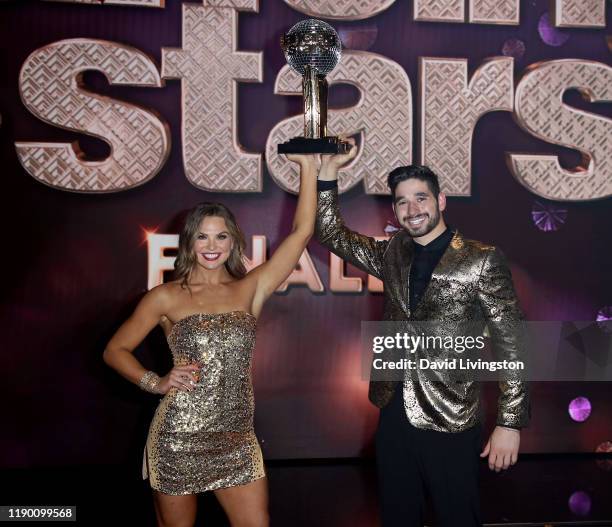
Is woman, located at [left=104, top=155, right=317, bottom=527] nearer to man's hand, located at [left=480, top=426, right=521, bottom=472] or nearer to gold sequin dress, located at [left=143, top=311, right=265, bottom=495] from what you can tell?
gold sequin dress, located at [left=143, top=311, right=265, bottom=495]

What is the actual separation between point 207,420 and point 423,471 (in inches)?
30.6

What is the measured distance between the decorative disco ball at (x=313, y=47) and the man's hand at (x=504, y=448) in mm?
1501

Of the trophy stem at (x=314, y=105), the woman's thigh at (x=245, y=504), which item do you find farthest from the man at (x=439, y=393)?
the woman's thigh at (x=245, y=504)

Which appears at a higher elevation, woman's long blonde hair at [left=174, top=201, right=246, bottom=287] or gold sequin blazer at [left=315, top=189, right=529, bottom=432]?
woman's long blonde hair at [left=174, top=201, right=246, bottom=287]

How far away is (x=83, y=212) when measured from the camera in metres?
4.36

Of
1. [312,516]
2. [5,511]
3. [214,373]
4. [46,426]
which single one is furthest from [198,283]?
[46,426]

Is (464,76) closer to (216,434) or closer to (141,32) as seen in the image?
(141,32)

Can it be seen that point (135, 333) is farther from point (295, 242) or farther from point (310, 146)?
point (310, 146)

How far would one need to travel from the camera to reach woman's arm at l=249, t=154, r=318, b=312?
2.62m

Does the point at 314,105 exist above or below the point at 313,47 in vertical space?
below

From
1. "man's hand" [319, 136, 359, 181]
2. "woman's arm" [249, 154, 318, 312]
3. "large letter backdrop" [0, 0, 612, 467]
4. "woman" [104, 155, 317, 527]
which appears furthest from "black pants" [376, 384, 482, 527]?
"large letter backdrop" [0, 0, 612, 467]

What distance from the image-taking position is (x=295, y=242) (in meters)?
2.62

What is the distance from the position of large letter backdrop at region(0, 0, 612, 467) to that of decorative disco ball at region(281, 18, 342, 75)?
5.55 ft

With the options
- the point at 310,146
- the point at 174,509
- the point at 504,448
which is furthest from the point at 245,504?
the point at 310,146
